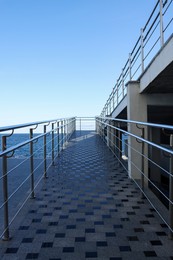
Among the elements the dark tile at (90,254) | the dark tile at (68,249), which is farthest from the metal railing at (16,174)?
the dark tile at (90,254)

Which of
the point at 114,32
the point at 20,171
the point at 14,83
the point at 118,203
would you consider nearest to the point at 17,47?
the point at 114,32

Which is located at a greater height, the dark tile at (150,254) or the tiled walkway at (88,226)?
the tiled walkway at (88,226)

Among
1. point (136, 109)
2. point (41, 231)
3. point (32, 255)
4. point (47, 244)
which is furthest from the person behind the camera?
point (136, 109)

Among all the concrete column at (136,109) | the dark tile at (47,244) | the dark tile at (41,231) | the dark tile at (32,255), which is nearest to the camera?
the dark tile at (32,255)

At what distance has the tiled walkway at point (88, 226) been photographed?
1.49 metres

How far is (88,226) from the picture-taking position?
1834 millimetres

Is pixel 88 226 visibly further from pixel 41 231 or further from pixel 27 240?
pixel 27 240

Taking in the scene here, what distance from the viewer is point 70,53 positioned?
1078 centimetres

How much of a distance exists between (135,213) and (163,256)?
0.64m

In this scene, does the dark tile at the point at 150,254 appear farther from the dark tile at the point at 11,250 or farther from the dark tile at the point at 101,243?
the dark tile at the point at 11,250

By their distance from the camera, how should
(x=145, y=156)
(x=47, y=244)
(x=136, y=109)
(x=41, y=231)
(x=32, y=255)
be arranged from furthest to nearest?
(x=136, y=109), (x=145, y=156), (x=41, y=231), (x=47, y=244), (x=32, y=255)

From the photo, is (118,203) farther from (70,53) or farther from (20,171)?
(70,53)

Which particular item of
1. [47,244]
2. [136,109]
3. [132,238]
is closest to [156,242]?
[132,238]

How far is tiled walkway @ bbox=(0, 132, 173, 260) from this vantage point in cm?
149
